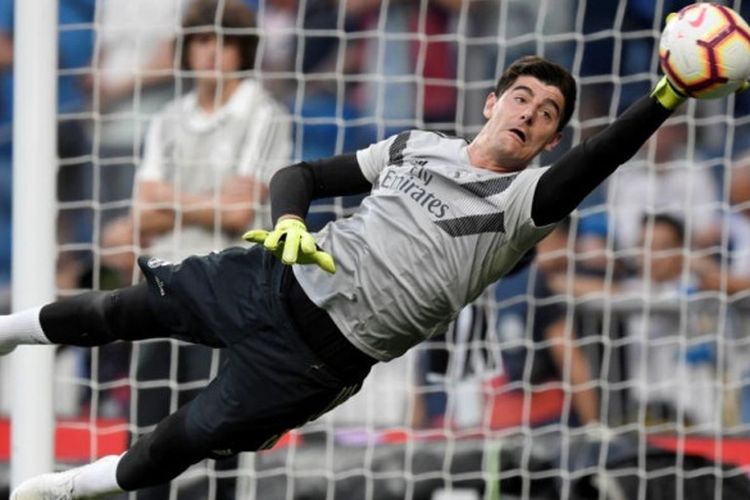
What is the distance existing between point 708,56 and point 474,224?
769 millimetres

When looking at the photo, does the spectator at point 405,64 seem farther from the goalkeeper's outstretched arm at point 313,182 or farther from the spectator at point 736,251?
the goalkeeper's outstretched arm at point 313,182

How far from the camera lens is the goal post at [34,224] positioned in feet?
17.2

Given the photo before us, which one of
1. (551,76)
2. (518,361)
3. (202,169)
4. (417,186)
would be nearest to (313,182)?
(417,186)

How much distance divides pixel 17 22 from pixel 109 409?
179 centimetres

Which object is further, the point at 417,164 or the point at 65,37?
the point at 65,37

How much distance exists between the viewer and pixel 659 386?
6461 millimetres

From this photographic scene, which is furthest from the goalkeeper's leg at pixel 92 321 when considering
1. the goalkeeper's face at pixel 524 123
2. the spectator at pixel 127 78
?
the spectator at pixel 127 78

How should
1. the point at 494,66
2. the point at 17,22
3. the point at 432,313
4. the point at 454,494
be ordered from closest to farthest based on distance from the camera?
the point at 432,313 → the point at 17,22 → the point at 454,494 → the point at 494,66

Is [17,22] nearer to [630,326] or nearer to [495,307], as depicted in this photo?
[495,307]

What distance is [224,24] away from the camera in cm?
630

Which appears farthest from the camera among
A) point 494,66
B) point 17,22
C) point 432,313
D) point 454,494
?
point 494,66

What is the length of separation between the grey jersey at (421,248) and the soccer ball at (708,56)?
520mm

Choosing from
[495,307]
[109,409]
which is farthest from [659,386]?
[109,409]

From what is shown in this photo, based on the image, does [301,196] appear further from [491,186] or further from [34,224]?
[34,224]
